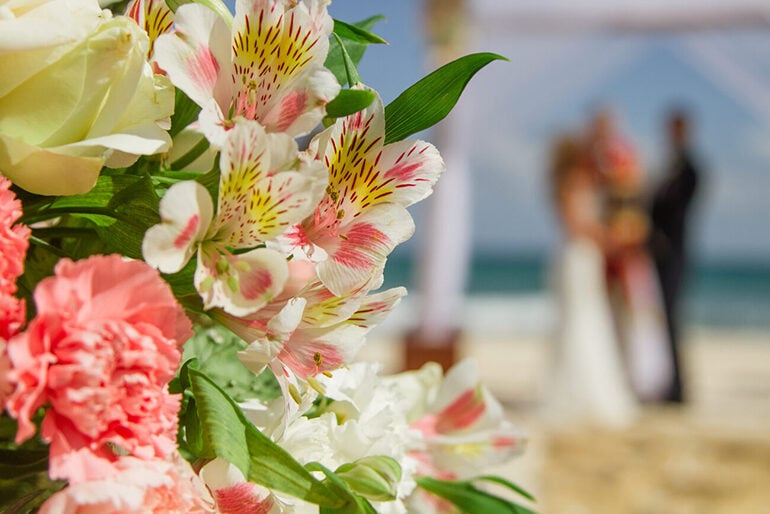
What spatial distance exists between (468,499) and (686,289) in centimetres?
1529

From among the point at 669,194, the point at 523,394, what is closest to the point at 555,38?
the point at 669,194

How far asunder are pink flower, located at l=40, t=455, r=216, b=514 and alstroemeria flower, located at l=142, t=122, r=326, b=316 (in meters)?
0.05

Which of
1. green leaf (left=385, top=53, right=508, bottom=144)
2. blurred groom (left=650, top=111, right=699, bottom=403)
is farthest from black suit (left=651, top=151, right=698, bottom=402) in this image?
green leaf (left=385, top=53, right=508, bottom=144)

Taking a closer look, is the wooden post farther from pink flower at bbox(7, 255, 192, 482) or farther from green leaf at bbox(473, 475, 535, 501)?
pink flower at bbox(7, 255, 192, 482)

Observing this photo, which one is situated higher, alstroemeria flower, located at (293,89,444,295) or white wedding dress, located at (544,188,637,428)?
alstroemeria flower, located at (293,89,444,295)

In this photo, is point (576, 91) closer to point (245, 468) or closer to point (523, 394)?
point (523, 394)

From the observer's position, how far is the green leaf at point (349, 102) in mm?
303

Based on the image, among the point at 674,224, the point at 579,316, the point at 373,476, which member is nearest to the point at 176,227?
the point at 373,476

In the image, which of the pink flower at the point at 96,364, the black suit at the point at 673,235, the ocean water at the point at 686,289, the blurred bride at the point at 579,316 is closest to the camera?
the pink flower at the point at 96,364

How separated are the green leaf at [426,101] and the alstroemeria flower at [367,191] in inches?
0.5

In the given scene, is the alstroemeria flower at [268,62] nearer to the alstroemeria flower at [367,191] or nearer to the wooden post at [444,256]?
the alstroemeria flower at [367,191]

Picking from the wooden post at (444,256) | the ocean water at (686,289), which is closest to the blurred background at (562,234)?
the wooden post at (444,256)

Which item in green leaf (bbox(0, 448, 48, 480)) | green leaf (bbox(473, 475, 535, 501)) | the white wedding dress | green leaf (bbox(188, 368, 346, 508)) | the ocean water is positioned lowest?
the ocean water

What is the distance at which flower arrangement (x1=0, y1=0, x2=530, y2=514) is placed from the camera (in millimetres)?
252
